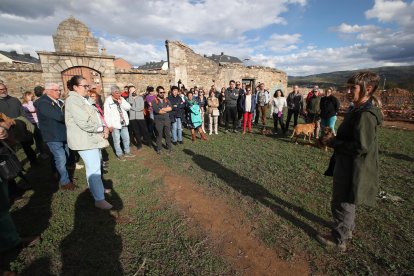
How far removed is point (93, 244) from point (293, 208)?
10.1 feet

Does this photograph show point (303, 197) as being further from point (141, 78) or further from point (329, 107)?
point (141, 78)

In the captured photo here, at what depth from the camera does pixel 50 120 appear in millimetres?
3828

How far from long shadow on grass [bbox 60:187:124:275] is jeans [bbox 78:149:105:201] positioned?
36 cm

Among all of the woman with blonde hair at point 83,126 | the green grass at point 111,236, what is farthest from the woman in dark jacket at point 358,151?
the woman with blonde hair at point 83,126

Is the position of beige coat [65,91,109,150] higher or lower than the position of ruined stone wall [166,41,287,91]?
lower

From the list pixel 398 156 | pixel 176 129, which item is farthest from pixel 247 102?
pixel 398 156

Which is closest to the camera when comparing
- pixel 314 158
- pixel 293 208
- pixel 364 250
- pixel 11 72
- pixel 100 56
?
pixel 364 250

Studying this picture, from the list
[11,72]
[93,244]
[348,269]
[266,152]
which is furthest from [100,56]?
[348,269]

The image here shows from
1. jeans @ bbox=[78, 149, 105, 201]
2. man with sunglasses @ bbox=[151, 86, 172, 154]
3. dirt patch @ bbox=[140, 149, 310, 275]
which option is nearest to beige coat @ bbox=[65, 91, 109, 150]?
jeans @ bbox=[78, 149, 105, 201]

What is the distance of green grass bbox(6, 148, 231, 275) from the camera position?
2352 mm

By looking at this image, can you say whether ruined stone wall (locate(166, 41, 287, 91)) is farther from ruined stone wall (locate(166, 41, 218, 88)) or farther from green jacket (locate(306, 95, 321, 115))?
green jacket (locate(306, 95, 321, 115))

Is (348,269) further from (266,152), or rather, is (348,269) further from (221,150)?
(221,150)

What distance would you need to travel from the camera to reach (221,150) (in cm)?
643

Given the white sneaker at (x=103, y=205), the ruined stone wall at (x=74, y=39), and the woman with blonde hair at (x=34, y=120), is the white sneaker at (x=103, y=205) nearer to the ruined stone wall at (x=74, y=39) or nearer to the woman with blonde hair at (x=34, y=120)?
the woman with blonde hair at (x=34, y=120)
